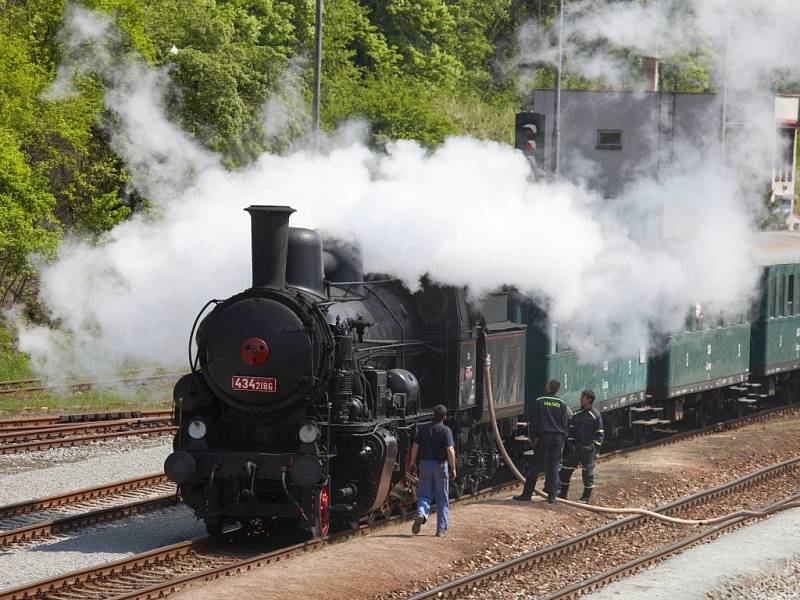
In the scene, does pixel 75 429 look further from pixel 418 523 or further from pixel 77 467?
pixel 418 523

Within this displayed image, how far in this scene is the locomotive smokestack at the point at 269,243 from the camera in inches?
540

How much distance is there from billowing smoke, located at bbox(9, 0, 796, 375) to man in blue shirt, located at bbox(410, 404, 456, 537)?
1892 millimetres

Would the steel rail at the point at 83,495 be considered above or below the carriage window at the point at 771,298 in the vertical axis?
below

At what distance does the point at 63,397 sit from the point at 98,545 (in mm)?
12021

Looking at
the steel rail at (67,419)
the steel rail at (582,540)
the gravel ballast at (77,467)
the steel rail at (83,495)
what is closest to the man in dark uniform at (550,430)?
the steel rail at (582,540)

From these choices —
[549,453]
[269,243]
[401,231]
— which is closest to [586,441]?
[549,453]

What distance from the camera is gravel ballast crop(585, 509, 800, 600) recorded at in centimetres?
1254

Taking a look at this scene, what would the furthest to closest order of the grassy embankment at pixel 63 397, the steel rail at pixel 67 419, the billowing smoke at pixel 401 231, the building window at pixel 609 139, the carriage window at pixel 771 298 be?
the building window at pixel 609 139 < the carriage window at pixel 771 298 < the grassy embankment at pixel 63 397 < the steel rail at pixel 67 419 < the billowing smoke at pixel 401 231

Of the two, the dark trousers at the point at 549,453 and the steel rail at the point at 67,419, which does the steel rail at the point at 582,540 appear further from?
the steel rail at the point at 67,419

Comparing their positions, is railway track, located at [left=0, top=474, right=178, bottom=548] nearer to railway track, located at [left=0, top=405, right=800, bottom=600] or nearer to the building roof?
railway track, located at [left=0, top=405, right=800, bottom=600]

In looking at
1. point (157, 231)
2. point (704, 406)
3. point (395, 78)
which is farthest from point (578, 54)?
point (157, 231)

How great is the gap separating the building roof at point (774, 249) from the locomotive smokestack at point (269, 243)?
1477 centimetres

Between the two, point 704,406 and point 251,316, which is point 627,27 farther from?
point 251,316

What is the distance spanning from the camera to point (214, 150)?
30.0 meters
